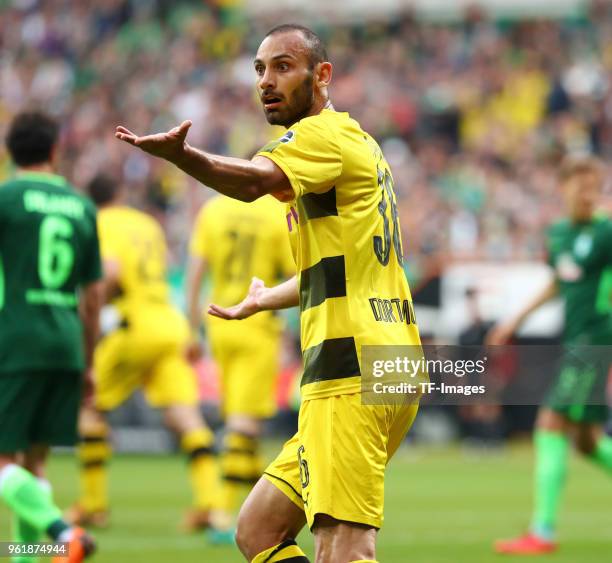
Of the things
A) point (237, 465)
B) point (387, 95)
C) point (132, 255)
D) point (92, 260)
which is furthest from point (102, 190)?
point (387, 95)

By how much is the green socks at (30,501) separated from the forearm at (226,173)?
285cm

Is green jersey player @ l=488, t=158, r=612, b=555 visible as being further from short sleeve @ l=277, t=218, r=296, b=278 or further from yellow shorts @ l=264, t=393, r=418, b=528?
yellow shorts @ l=264, t=393, r=418, b=528

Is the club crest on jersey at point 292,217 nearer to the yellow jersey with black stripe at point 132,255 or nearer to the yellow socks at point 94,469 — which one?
the yellow jersey with black stripe at point 132,255

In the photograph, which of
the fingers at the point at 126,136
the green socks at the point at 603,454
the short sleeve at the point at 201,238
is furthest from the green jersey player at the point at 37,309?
the green socks at the point at 603,454

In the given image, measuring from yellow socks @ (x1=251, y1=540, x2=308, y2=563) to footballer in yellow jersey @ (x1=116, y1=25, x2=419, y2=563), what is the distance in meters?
0.29

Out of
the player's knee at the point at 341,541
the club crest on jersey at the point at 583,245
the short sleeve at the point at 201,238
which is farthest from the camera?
the short sleeve at the point at 201,238

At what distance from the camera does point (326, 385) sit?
461 cm

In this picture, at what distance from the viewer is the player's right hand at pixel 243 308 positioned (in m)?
5.07

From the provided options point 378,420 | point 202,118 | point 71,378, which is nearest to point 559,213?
point 202,118

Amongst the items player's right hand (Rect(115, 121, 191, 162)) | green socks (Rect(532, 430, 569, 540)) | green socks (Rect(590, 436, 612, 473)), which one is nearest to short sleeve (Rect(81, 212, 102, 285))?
player's right hand (Rect(115, 121, 191, 162))

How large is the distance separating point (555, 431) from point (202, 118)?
49.9 feet

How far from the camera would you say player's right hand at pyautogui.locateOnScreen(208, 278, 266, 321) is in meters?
5.07

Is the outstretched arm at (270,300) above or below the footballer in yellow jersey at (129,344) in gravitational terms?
below

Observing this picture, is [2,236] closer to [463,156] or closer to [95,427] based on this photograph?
[95,427]
